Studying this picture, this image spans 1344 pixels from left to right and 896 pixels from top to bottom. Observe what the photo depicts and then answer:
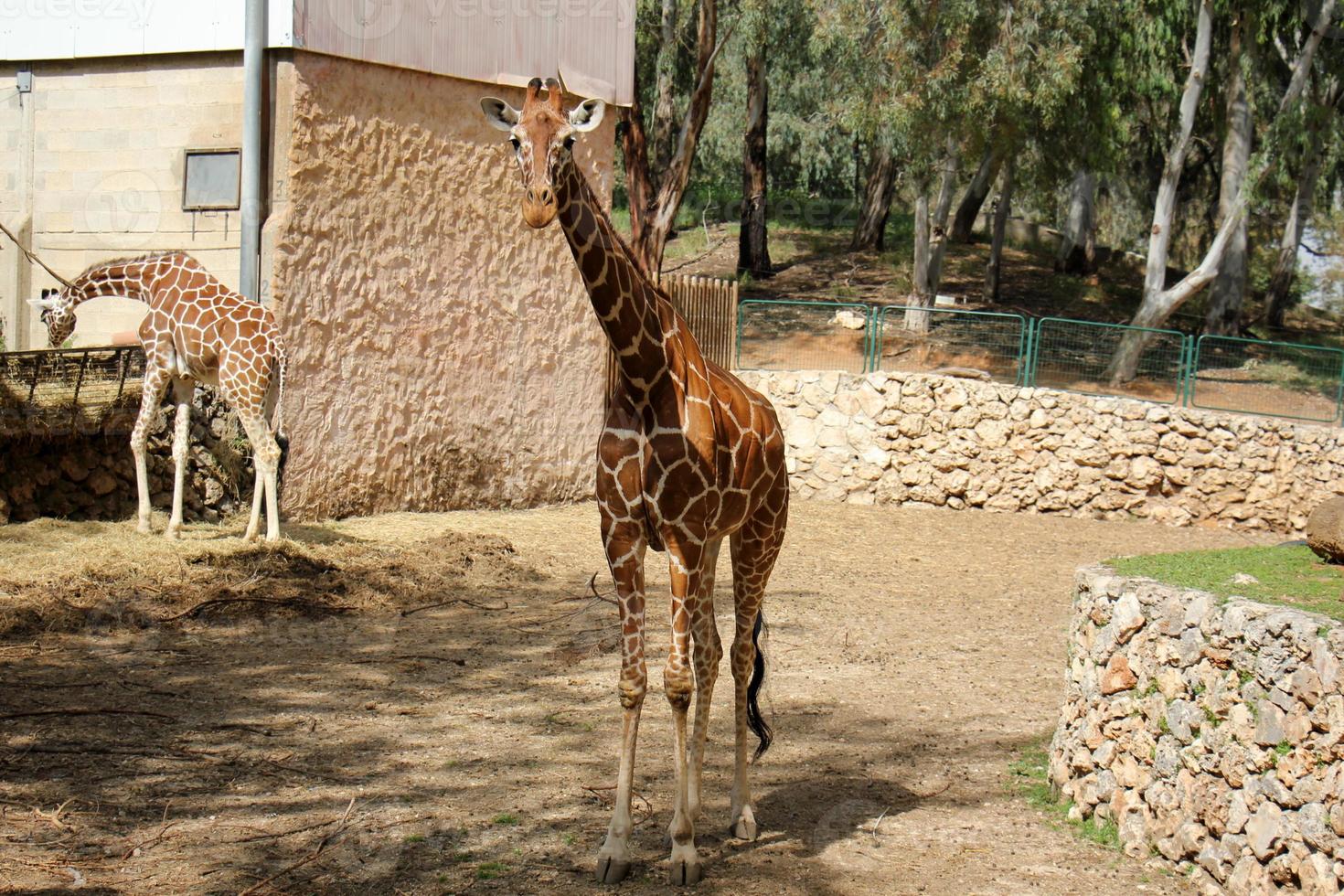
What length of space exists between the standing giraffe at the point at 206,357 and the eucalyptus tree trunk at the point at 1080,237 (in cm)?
2522

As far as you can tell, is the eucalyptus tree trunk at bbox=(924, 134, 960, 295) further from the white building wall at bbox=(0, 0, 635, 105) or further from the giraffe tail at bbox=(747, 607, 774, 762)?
the giraffe tail at bbox=(747, 607, 774, 762)

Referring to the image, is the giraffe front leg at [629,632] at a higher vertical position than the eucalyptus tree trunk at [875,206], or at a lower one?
lower

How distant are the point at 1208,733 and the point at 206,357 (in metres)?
8.40

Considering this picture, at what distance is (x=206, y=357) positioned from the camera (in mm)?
10609

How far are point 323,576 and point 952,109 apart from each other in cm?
1448

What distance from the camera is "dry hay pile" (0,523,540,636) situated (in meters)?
8.72

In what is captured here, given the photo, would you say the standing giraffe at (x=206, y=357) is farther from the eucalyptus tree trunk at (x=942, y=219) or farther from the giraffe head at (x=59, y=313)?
the eucalyptus tree trunk at (x=942, y=219)

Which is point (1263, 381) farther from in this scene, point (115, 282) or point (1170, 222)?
point (115, 282)

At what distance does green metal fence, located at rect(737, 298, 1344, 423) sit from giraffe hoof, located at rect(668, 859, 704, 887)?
1198 centimetres

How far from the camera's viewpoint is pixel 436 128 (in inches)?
518

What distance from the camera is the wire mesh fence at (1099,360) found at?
652 inches

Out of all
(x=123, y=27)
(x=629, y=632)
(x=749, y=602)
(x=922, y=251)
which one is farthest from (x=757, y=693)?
(x=922, y=251)

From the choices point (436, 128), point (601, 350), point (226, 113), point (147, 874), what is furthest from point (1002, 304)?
point (147, 874)

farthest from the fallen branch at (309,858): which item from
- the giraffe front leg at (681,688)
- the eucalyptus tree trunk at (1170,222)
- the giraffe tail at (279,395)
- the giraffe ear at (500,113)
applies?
the eucalyptus tree trunk at (1170,222)
